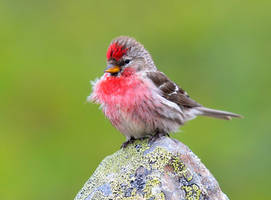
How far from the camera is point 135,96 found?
252 inches

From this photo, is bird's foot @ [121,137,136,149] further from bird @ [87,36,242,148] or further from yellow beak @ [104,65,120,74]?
yellow beak @ [104,65,120,74]

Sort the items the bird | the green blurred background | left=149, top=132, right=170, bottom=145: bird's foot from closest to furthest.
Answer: left=149, top=132, right=170, bottom=145: bird's foot
the bird
the green blurred background

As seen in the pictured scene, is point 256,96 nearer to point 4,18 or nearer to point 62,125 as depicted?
point 62,125

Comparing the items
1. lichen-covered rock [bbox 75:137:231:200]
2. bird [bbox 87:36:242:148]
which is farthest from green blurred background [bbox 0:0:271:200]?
lichen-covered rock [bbox 75:137:231:200]

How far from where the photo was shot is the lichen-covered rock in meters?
4.89

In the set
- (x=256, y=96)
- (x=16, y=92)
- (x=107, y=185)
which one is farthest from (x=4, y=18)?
(x=107, y=185)

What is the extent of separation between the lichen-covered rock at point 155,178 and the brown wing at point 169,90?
1423 millimetres

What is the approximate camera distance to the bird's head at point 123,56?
6.61 m

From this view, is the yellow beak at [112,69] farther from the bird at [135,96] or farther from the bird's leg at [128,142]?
the bird's leg at [128,142]

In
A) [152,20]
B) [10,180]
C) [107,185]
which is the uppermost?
[152,20]

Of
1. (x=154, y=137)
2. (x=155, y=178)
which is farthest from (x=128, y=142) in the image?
(x=155, y=178)

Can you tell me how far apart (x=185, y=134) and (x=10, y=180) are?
2551 mm

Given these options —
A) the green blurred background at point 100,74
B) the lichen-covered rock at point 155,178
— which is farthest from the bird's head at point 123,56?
the green blurred background at point 100,74

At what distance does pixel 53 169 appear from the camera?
922cm
